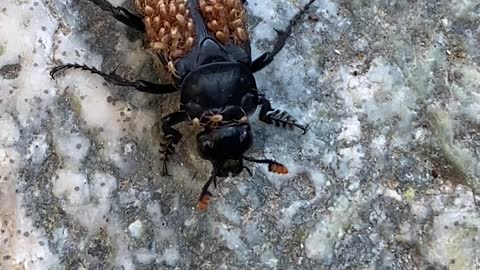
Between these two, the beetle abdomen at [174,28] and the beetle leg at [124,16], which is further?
the beetle leg at [124,16]

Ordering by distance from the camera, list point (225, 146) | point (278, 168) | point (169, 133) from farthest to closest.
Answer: point (169, 133) → point (278, 168) → point (225, 146)

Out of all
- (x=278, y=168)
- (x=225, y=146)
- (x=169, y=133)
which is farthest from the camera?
(x=169, y=133)

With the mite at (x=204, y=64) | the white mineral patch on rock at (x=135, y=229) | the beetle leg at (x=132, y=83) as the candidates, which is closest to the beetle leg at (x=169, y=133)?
the mite at (x=204, y=64)

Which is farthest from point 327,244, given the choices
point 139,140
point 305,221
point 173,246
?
point 139,140

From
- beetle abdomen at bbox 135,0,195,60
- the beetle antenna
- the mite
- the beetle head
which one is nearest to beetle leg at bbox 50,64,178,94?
the mite

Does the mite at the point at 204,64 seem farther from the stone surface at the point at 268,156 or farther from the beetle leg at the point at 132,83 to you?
the stone surface at the point at 268,156

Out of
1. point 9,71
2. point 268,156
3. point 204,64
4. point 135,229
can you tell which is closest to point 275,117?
point 268,156

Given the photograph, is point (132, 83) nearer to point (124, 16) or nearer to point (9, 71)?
point (124, 16)
